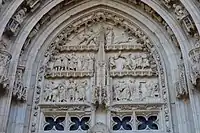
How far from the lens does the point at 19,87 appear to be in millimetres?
8148

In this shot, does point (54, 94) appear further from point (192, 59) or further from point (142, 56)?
point (192, 59)

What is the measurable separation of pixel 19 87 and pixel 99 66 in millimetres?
2251

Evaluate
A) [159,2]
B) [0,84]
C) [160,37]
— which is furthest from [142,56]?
[0,84]

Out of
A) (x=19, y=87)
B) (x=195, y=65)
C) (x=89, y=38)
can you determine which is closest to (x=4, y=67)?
(x=19, y=87)

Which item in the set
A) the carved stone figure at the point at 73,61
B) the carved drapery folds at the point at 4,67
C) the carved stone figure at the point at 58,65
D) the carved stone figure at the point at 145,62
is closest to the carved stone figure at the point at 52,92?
the carved stone figure at the point at 58,65

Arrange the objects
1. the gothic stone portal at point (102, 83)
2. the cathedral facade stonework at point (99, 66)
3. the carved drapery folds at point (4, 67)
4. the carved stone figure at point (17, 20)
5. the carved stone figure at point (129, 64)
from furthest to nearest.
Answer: the carved stone figure at point (129, 64)
the carved stone figure at point (17, 20)
the gothic stone portal at point (102, 83)
the cathedral facade stonework at point (99, 66)
the carved drapery folds at point (4, 67)

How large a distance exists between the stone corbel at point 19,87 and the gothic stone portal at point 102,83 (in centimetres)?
49

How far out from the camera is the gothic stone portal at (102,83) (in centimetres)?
840

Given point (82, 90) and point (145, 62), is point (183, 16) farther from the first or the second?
point (82, 90)

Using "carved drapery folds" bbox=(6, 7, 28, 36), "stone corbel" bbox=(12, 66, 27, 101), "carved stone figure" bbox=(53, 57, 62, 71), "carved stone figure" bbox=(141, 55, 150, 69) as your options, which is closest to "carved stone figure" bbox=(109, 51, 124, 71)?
"carved stone figure" bbox=(141, 55, 150, 69)

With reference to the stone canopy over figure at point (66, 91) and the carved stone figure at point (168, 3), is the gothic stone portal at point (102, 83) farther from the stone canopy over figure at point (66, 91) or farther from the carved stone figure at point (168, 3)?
the carved stone figure at point (168, 3)

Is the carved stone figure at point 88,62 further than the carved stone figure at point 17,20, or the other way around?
the carved stone figure at point 88,62

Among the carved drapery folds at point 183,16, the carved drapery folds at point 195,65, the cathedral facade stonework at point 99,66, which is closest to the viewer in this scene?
the carved drapery folds at point 195,65

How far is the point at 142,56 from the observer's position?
9508 mm
